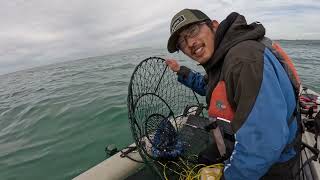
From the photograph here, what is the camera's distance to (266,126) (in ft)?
4.58

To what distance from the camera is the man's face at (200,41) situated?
185 cm

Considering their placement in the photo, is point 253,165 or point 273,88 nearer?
point 273,88

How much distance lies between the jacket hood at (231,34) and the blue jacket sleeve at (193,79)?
121 centimetres

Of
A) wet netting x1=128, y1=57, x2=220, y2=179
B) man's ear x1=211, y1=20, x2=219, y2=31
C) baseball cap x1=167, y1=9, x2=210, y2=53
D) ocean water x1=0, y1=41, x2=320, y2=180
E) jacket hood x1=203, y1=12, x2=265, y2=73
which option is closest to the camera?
jacket hood x1=203, y1=12, x2=265, y2=73

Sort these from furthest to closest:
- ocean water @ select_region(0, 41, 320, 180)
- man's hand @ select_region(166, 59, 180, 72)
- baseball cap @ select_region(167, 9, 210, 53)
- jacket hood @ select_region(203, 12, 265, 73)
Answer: ocean water @ select_region(0, 41, 320, 180) < man's hand @ select_region(166, 59, 180, 72) < baseball cap @ select_region(167, 9, 210, 53) < jacket hood @ select_region(203, 12, 265, 73)

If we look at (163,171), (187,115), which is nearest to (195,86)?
(187,115)

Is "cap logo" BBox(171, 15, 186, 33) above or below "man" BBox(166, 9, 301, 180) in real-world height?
above

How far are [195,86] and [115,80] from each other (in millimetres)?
9434

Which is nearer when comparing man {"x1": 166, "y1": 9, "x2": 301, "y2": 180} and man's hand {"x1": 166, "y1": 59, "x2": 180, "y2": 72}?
man {"x1": 166, "y1": 9, "x2": 301, "y2": 180}

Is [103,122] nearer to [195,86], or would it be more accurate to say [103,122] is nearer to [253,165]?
[195,86]

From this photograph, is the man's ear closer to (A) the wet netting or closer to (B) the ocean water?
(A) the wet netting

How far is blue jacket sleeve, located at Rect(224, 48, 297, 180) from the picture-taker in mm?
1376

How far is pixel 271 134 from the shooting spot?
141cm

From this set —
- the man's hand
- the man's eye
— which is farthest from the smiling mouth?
the man's hand
